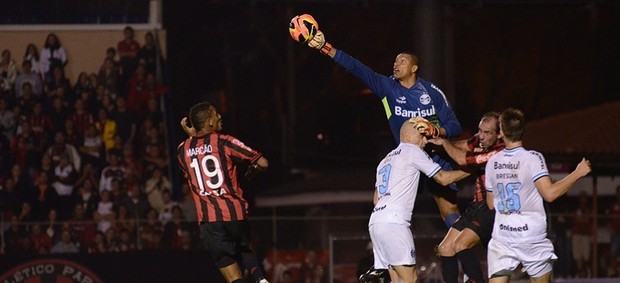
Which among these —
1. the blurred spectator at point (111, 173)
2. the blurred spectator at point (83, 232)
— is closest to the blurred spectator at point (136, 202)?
the blurred spectator at point (111, 173)

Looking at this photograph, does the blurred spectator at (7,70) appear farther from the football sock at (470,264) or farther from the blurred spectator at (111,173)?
the football sock at (470,264)

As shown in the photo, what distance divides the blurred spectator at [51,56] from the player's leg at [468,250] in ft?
39.8

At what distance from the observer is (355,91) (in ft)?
151

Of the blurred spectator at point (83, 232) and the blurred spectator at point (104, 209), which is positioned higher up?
the blurred spectator at point (104, 209)

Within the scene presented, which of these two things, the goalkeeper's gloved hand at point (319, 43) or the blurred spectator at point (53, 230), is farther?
the blurred spectator at point (53, 230)

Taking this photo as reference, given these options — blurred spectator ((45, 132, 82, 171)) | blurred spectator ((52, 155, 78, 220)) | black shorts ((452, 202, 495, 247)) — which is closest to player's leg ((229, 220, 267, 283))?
black shorts ((452, 202, 495, 247))

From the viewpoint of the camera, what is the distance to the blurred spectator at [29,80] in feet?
75.7

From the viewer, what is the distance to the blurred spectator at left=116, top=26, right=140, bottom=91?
77.5 feet

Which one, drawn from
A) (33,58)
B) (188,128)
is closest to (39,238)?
(33,58)

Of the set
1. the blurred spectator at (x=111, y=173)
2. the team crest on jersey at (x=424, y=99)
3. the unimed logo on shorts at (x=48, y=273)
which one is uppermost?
the team crest on jersey at (x=424, y=99)

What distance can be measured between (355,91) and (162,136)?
75.6ft

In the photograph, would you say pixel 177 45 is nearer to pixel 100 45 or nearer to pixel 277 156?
pixel 277 156

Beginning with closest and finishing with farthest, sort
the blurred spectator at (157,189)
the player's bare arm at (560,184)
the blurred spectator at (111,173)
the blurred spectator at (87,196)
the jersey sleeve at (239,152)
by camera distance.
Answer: the player's bare arm at (560,184) < the jersey sleeve at (239,152) < the blurred spectator at (87,196) < the blurred spectator at (157,189) < the blurred spectator at (111,173)

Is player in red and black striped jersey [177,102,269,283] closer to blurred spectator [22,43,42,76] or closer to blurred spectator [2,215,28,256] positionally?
blurred spectator [2,215,28,256]
